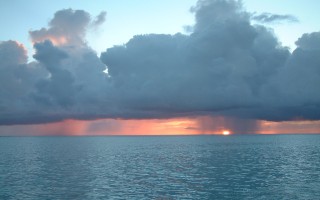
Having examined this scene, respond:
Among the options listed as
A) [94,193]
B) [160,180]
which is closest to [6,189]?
[94,193]

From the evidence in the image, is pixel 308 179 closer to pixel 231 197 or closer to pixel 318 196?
pixel 318 196

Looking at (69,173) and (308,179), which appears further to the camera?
(69,173)

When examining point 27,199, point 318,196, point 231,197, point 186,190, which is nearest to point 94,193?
point 27,199

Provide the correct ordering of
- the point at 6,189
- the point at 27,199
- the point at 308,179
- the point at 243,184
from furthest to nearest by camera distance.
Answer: the point at 308,179
the point at 243,184
the point at 6,189
the point at 27,199

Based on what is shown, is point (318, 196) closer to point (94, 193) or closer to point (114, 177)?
point (94, 193)

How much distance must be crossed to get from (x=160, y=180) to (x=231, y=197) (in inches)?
827

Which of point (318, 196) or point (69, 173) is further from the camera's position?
point (69, 173)

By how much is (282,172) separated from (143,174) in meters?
34.3

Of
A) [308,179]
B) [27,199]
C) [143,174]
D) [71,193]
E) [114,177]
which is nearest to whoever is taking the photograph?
[27,199]

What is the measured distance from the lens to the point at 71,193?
5650cm

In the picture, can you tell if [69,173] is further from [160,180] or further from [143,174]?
[160,180]

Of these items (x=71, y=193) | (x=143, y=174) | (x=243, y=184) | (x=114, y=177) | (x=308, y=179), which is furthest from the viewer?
(x=143, y=174)

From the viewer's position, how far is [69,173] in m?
81.4

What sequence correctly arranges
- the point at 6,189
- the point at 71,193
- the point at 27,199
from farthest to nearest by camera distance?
the point at 6,189 < the point at 71,193 < the point at 27,199
